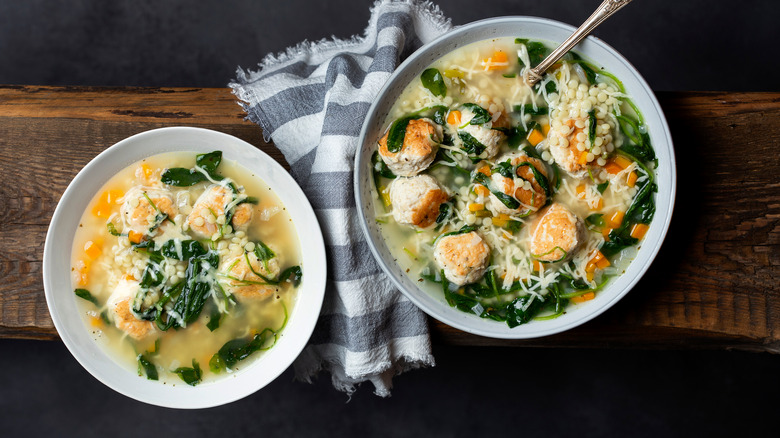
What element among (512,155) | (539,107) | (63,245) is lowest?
(63,245)

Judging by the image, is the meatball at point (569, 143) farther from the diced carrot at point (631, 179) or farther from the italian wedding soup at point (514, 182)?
the diced carrot at point (631, 179)

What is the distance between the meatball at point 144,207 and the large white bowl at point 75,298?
14 cm

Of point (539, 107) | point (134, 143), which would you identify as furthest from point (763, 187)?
point (134, 143)

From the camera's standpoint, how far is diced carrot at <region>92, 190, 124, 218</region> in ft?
9.16

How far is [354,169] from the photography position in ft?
8.78

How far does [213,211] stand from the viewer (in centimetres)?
273

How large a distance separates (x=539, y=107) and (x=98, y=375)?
2.22 meters

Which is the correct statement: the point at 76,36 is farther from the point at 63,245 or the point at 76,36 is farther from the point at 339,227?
the point at 339,227

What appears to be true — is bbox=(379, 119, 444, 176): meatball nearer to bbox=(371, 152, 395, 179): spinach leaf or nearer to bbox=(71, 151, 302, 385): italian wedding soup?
bbox=(371, 152, 395, 179): spinach leaf

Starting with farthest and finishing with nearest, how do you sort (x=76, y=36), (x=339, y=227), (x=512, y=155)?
(x=76, y=36), (x=339, y=227), (x=512, y=155)

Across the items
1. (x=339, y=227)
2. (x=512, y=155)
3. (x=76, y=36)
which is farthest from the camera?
(x=76, y=36)

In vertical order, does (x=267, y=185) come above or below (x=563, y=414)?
above

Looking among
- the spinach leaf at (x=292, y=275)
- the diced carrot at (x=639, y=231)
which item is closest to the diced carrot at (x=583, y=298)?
the diced carrot at (x=639, y=231)

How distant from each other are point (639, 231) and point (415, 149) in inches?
40.4
